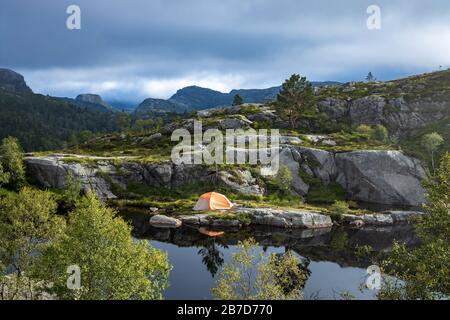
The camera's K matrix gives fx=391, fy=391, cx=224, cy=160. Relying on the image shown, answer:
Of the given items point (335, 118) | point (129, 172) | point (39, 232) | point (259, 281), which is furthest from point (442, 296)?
point (335, 118)

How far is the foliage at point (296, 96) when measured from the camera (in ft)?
505

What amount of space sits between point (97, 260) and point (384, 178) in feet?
333

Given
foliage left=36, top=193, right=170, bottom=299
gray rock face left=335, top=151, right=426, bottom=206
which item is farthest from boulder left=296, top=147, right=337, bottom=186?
foliage left=36, top=193, right=170, bottom=299

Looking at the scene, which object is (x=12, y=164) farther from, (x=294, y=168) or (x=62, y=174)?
(x=294, y=168)

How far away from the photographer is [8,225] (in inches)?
1599

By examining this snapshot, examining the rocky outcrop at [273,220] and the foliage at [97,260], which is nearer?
the foliage at [97,260]

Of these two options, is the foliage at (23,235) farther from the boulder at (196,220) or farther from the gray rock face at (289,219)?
the gray rock face at (289,219)

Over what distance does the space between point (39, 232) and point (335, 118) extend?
15280cm

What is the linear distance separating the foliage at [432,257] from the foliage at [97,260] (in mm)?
19726

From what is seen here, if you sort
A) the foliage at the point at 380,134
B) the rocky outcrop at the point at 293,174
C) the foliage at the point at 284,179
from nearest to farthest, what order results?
the rocky outcrop at the point at 293,174
the foliage at the point at 284,179
the foliage at the point at 380,134

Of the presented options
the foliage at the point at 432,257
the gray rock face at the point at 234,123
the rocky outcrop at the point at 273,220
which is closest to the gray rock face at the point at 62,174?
the rocky outcrop at the point at 273,220

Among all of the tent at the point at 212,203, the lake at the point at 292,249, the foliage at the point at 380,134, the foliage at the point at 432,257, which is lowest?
the lake at the point at 292,249
